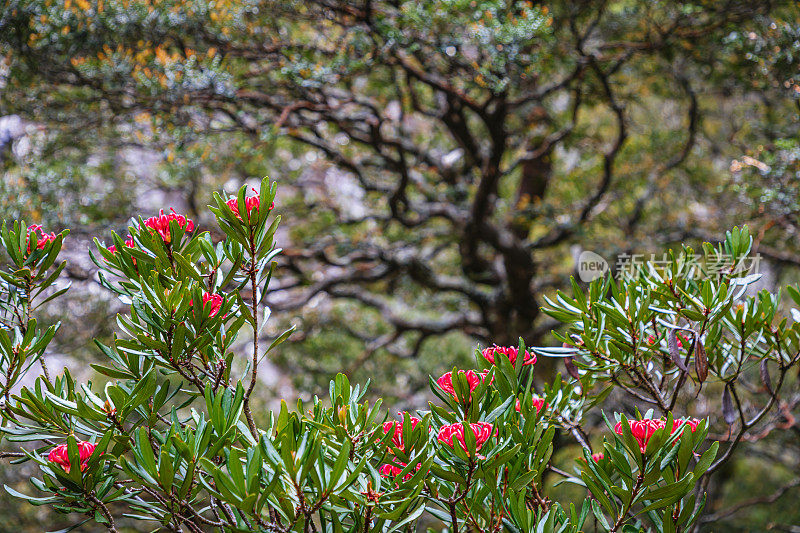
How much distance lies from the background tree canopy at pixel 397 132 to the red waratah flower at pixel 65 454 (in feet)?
5.96

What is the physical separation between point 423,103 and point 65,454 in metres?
3.29

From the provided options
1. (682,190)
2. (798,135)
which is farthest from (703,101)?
(798,135)

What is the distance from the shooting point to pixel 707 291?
1056mm

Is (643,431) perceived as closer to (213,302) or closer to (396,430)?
(396,430)

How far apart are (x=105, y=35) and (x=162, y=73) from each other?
28 centimetres

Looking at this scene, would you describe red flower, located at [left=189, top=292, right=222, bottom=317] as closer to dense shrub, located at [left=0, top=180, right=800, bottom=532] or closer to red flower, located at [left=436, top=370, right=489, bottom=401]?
dense shrub, located at [left=0, top=180, right=800, bottom=532]

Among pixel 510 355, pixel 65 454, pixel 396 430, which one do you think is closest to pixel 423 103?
pixel 510 355

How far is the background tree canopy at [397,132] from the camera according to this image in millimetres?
2486

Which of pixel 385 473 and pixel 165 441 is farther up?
pixel 165 441

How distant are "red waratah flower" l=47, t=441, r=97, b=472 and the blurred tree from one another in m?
1.88

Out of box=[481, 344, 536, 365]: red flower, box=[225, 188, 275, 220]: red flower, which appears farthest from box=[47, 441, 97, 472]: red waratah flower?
box=[481, 344, 536, 365]: red flower

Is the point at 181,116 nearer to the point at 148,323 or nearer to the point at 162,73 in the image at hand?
the point at 162,73

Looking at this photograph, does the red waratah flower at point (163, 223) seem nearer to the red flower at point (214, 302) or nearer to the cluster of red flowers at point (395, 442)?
the red flower at point (214, 302)

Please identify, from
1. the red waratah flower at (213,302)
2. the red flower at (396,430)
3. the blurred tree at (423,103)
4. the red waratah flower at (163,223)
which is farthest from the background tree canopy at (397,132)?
the red flower at (396,430)
